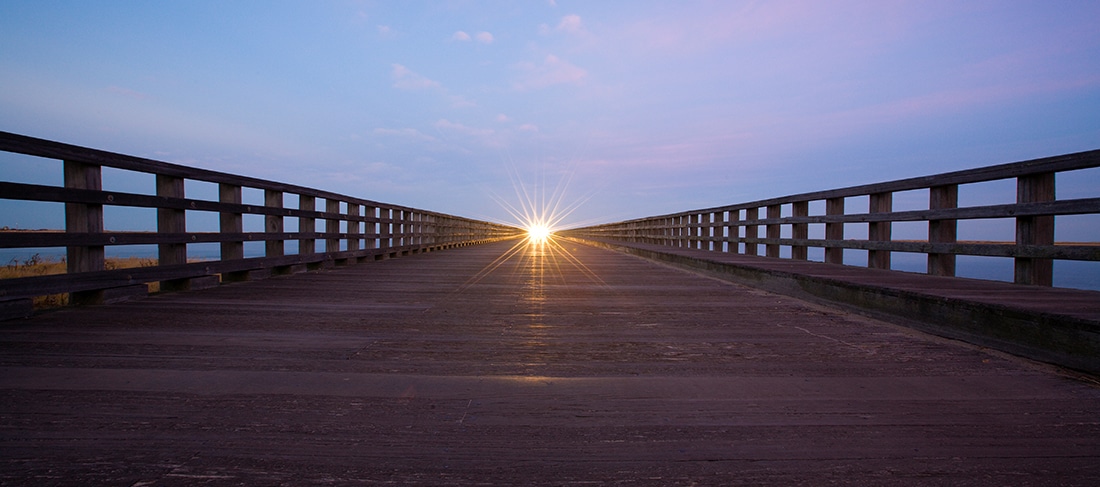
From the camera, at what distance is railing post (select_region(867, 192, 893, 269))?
6.55m

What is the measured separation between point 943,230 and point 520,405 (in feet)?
17.3

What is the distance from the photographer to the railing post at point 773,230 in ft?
33.0

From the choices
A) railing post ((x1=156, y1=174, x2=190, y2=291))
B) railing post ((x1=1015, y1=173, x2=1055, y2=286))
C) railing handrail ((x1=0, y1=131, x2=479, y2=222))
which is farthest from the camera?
railing post ((x1=156, y1=174, x2=190, y2=291))

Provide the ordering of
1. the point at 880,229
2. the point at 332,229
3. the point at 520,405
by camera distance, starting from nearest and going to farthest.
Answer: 1. the point at 520,405
2. the point at 880,229
3. the point at 332,229

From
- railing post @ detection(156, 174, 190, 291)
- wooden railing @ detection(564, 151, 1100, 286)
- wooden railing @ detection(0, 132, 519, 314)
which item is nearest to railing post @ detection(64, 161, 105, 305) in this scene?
wooden railing @ detection(0, 132, 519, 314)

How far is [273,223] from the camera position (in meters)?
7.37

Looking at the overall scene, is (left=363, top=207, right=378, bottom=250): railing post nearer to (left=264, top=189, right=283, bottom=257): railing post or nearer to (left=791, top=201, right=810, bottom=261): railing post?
(left=264, top=189, right=283, bottom=257): railing post

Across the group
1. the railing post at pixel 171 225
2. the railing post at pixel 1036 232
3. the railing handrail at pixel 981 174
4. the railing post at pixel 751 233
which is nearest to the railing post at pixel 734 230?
the railing post at pixel 751 233

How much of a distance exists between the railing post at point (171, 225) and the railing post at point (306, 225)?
8.61 feet

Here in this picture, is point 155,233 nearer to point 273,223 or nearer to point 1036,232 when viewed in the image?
point 273,223

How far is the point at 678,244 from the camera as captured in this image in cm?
1753

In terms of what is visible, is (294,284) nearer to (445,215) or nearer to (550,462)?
(550,462)

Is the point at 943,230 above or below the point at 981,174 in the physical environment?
below

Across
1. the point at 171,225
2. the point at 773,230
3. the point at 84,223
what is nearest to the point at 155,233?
the point at 171,225
